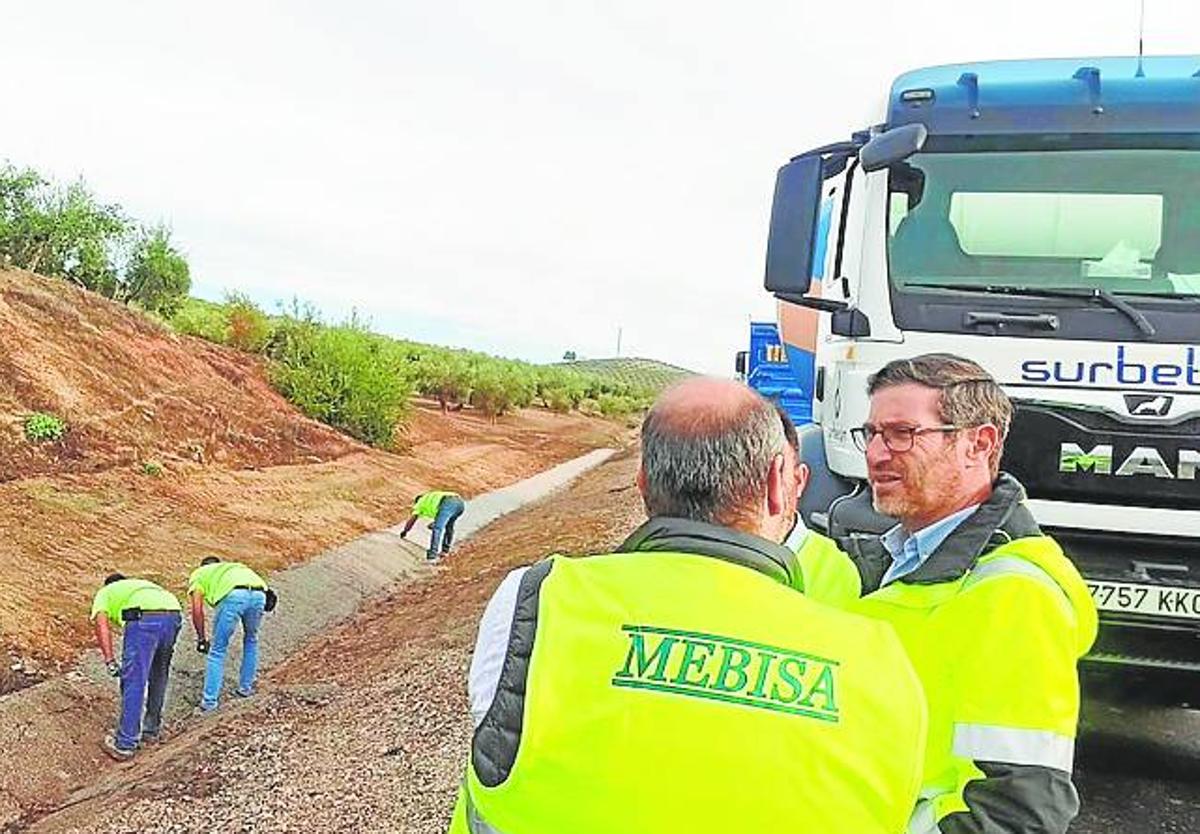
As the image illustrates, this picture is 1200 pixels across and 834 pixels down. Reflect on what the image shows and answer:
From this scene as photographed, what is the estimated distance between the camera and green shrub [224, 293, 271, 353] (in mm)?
38781

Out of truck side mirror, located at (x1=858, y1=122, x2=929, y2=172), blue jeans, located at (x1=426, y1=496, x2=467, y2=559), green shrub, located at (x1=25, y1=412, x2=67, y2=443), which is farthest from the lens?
green shrub, located at (x1=25, y1=412, x2=67, y2=443)

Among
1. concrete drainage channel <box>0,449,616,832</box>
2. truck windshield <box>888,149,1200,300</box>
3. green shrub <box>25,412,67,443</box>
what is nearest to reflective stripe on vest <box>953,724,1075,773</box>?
truck windshield <box>888,149,1200,300</box>

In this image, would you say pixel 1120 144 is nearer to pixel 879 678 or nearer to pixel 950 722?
pixel 950 722

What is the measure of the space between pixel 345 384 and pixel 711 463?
33.3m

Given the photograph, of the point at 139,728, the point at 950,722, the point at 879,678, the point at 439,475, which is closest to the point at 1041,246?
the point at 950,722

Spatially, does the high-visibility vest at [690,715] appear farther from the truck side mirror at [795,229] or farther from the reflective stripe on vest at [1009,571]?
the truck side mirror at [795,229]

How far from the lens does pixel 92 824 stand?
7.82m

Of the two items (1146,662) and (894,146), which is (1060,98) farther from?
(1146,662)

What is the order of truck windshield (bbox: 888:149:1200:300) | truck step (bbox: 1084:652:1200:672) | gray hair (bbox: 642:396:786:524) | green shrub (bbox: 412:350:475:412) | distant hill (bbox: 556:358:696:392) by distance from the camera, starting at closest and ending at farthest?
gray hair (bbox: 642:396:786:524), truck step (bbox: 1084:652:1200:672), truck windshield (bbox: 888:149:1200:300), green shrub (bbox: 412:350:475:412), distant hill (bbox: 556:358:696:392)

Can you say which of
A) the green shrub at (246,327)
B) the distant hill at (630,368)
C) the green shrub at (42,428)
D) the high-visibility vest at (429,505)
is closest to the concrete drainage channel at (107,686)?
the high-visibility vest at (429,505)

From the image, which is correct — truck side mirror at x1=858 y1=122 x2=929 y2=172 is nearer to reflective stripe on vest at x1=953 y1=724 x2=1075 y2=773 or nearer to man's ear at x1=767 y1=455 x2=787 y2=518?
reflective stripe on vest at x1=953 y1=724 x2=1075 y2=773

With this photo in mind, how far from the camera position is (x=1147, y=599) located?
512cm

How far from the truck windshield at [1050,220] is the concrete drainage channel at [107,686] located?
22.2 ft

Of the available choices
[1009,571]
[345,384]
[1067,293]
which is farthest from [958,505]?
[345,384]
